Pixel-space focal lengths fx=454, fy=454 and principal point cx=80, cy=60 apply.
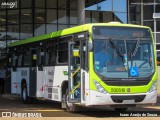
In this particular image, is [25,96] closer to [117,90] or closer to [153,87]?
[117,90]

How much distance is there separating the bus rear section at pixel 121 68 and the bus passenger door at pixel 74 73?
970mm

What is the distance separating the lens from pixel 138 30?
1596 cm

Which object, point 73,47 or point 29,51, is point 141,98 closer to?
point 73,47

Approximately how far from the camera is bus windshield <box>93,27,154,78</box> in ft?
49.4

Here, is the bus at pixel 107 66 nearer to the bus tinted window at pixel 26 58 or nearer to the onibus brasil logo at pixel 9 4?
the bus tinted window at pixel 26 58

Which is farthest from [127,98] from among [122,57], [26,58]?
[26,58]

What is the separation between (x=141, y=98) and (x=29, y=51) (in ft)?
25.9

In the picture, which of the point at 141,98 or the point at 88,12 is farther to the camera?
the point at 88,12

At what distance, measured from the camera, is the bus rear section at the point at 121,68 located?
14.9 meters

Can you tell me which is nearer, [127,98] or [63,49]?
[127,98]

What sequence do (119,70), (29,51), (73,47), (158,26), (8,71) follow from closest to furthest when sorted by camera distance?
(119,70), (73,47), (29,51), (8,71), (158,26)

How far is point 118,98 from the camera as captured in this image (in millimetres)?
14945

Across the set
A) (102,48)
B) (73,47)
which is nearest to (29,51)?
(73,47)

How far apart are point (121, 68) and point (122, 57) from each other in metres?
0.38
